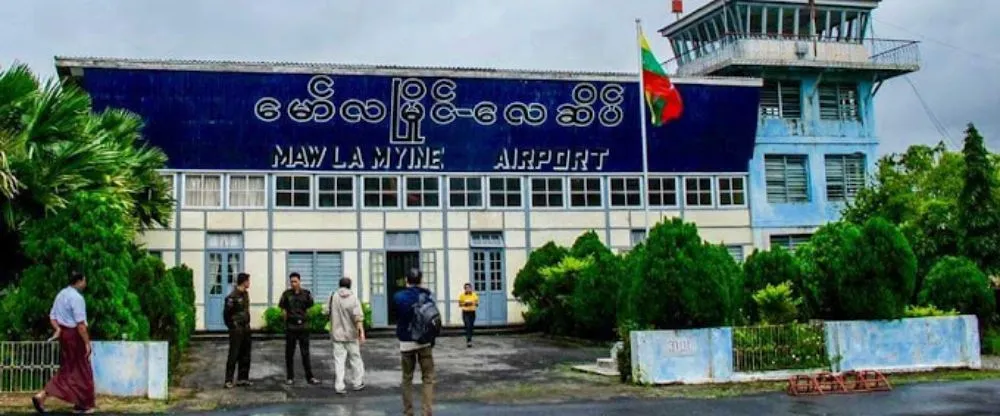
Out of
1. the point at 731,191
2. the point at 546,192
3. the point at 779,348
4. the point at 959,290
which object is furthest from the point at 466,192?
the point at 779,348

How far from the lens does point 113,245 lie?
45.7 ft

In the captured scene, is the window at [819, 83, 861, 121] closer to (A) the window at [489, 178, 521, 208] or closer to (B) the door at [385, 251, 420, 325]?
(A) the window at [489, 178, 521, 208]

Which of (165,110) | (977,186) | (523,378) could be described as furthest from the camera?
(165,110)

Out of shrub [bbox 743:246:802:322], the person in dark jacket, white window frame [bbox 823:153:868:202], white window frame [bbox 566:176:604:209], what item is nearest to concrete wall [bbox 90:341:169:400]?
the person in dark jacket

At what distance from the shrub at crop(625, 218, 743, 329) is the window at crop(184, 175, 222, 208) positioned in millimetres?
14881

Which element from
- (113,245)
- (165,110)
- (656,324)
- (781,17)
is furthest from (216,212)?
(781,17)

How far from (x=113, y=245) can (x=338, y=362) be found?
11.2 ft

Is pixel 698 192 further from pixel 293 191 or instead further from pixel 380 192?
pixel 293 191

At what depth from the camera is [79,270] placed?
44.1 ft

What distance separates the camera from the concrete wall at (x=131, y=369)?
13242 mm

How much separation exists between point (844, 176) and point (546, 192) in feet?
31.4

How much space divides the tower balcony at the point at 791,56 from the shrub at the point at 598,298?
9651 mm

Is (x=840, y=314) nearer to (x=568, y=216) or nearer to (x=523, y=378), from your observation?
(x=523, y=378)

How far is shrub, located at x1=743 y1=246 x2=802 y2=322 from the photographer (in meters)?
17.2
